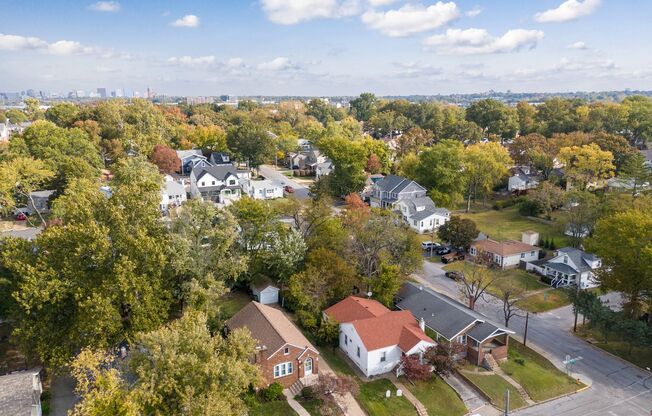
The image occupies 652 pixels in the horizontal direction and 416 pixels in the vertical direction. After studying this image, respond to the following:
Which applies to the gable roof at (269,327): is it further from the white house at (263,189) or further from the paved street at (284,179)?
the paved street at (284,179)

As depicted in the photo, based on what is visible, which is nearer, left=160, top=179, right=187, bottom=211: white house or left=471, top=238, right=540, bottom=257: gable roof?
left=471, top=238, right=540, bottom=257: gable roof

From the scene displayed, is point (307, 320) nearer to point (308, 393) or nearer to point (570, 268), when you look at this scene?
point (308, 393)

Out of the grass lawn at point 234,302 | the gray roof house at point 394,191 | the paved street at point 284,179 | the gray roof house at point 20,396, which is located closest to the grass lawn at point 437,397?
the grass lawn at point 234,302

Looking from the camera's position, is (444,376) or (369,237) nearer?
(444,376)

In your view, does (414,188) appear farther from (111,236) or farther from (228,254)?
(111,236)

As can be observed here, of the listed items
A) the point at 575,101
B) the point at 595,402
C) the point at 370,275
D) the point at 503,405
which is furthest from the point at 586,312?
the point at 575,101

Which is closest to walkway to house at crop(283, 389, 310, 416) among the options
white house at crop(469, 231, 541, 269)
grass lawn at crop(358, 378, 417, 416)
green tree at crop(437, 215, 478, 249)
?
grass lawn at crop(358, 378, 417, 416)

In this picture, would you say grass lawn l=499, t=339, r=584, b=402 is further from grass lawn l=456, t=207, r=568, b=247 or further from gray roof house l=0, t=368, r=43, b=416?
gray roof house l=0, t=368, r=43, b=416
